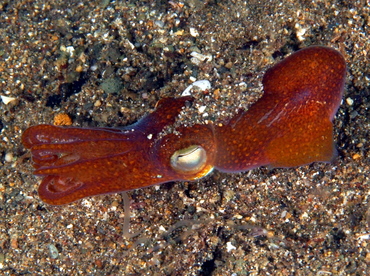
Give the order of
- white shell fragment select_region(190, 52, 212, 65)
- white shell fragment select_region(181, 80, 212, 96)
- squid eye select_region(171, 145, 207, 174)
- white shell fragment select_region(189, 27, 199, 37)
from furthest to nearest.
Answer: white shell fragment select_region(189, 27, 199, 37) < white shell fragment select_region(190, 52, 212, 65) < white shell fragment select_region(181, 80, 212, 96) < squid eye select_region(171, 145, 207, 174)

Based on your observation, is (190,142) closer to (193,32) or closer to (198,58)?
(198,58)

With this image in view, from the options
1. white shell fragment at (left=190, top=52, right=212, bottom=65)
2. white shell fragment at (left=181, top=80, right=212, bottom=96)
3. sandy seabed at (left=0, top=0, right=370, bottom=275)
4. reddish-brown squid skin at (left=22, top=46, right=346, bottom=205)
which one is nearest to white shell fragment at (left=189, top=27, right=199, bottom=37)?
sandy seabed at (left=0, top=0, right=370, bottom=275)

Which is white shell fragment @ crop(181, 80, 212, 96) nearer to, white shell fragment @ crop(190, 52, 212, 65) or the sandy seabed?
the sandy seabed

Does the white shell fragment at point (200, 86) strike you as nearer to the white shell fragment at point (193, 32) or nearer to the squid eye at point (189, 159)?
the squid eye at point (189, 159)

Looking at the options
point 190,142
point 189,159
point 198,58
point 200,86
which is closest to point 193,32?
point 198,58

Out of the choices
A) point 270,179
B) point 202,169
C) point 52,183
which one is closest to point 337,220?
point 270,179

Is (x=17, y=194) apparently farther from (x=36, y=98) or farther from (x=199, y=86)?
(x=199, y=86)
